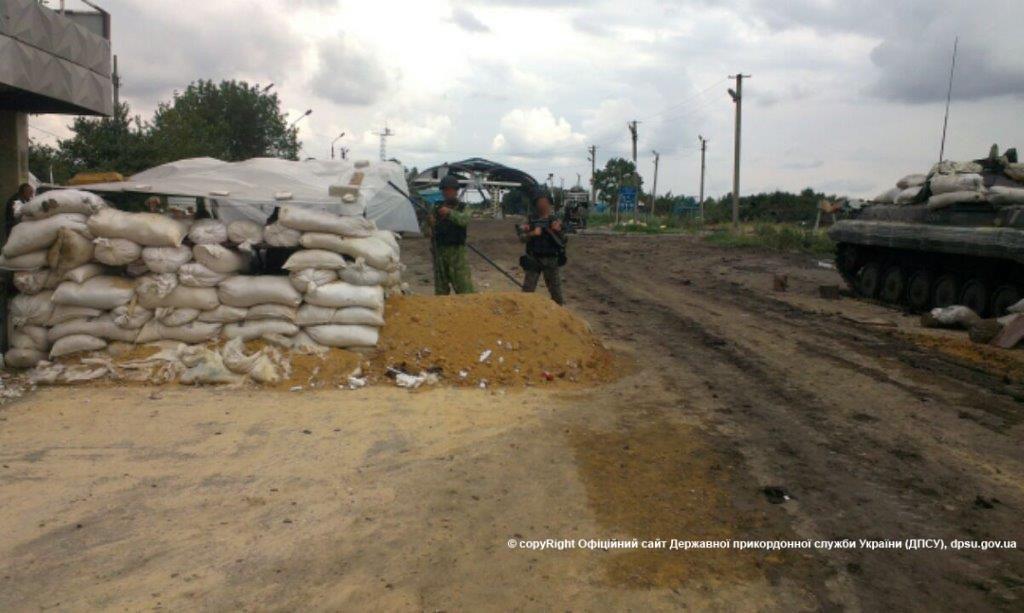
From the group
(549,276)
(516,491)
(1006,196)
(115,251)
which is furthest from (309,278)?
(1006,196)

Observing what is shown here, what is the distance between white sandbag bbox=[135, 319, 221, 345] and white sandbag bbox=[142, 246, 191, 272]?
0.45 meters

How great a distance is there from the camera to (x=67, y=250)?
22.3ft

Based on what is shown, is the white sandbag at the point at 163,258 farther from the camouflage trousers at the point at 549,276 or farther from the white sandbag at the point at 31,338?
the camouflage trousers at the point at 549,276

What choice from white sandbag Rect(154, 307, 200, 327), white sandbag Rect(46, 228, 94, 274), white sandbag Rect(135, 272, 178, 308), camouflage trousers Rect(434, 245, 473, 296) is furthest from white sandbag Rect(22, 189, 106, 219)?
camouflage trousers Rect(434, 245, 473, 296)

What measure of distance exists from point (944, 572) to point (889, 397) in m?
3.44

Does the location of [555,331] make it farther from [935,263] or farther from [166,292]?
[935,263]

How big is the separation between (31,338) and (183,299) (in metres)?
1.26

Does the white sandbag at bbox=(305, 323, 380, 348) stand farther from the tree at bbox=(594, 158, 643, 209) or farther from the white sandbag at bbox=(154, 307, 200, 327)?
the tree at bbox=(594, 158, 643, 209)

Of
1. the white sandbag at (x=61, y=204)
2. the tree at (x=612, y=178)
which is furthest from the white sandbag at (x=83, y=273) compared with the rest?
the tree at (x=612, y=178)

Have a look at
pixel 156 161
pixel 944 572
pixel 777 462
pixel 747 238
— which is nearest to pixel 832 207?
pixel 747 238

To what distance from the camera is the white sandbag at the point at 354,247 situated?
7.12 metres

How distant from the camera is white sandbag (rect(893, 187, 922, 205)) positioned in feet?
44.2

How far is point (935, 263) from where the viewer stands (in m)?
12.8

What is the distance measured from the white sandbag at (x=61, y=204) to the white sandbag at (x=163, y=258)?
0.59 metres
